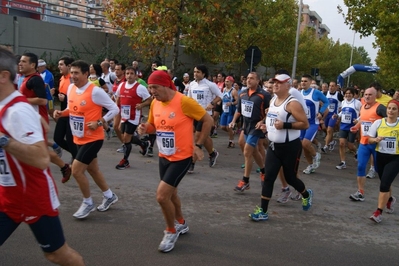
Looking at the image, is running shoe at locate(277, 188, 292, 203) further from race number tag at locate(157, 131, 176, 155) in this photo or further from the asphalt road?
race number tag at locate(157, 131, 176, 155)

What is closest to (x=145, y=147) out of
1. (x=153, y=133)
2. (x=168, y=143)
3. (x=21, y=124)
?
(x=153, y=133)

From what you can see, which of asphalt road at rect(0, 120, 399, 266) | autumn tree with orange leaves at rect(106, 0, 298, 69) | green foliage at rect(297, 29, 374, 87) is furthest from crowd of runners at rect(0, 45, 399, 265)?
green foliage at rect(297, 29, 374, 87)

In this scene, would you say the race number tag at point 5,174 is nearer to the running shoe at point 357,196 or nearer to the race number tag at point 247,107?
the race number tag at point 247,107

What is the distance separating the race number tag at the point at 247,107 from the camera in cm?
773

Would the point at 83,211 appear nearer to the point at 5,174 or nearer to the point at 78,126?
the point at 78,126

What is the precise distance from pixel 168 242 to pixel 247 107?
360 centimetres

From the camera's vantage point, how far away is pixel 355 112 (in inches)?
427

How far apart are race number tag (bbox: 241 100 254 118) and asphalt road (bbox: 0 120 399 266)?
131 cm

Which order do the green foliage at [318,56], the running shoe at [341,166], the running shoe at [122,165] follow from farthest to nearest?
the green foliage at [318,56]
the running shoe at [341,166]
the running shoe at [122,165]

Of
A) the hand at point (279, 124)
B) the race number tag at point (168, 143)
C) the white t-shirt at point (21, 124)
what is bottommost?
the race number tag at point (168, 143)

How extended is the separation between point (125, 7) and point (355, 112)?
36.3ft

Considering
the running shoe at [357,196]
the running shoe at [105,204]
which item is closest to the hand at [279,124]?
the running shoe at [105,204]

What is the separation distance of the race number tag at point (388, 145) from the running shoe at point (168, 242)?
3.38 metres

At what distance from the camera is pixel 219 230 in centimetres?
560
